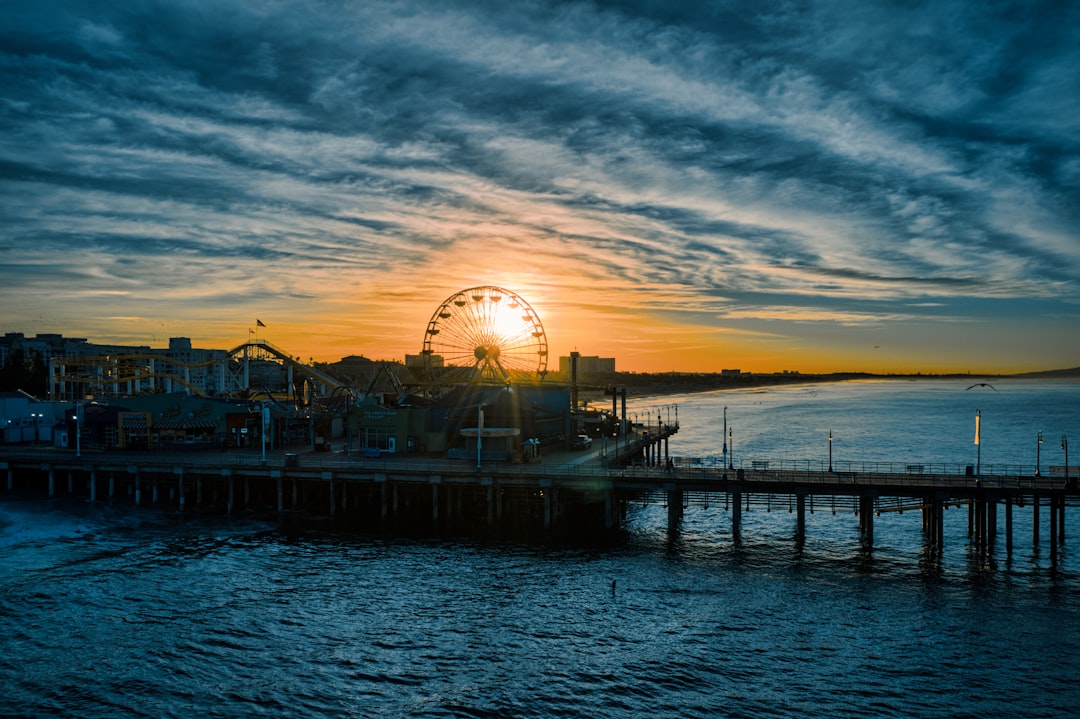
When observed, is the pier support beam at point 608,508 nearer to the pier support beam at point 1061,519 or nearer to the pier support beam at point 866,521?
the pier support beam at point 866,521

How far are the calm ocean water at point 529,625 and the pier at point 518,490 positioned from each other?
3274 millimetres

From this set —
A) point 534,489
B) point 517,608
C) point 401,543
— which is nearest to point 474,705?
point 517,608

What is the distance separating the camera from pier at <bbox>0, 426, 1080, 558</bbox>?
53.9 metres

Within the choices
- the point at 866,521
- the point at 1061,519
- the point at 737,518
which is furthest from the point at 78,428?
the point at 1061,519

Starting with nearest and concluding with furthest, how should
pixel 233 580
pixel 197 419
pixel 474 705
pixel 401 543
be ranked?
1. pixel 474 705
2. pixel 233 580
3. pixel 401 543
4. pixel 197 419

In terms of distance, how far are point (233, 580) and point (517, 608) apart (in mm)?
17698

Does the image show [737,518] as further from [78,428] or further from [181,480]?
[78,428]

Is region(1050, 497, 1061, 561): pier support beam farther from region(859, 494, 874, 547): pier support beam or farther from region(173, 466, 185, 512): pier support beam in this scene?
region(173, 466, 185, 512): pier support beam

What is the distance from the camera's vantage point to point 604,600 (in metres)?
42.8

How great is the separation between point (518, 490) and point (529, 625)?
23759 mm

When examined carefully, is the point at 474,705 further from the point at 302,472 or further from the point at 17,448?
the point at 17,448

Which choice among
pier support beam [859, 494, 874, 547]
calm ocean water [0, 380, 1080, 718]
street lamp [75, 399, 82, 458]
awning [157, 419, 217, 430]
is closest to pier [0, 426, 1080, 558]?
pier support beam [859, 494, 874, 547]

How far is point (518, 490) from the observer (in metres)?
62.8

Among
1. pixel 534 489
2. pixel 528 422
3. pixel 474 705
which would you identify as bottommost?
pixel 474 705
